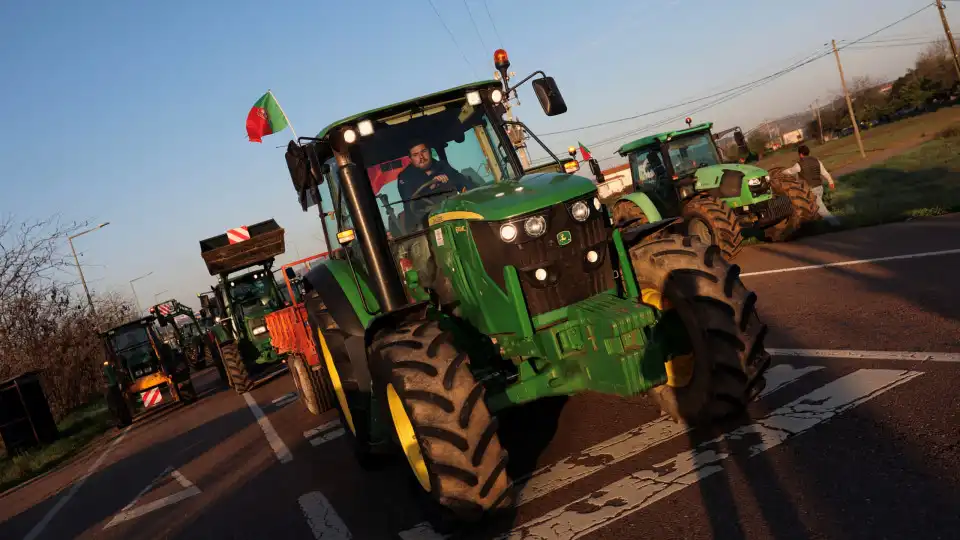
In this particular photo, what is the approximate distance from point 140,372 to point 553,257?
1617 centimetres

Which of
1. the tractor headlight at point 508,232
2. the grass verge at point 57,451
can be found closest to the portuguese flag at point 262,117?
the tractor headlight at point 508,232

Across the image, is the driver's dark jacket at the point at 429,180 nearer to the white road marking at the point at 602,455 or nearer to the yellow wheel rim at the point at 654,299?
the yellow wheel rim at the point at 654,299

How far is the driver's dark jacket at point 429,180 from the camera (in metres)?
5.66

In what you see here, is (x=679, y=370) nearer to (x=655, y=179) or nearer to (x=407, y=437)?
(x=407, y=437)

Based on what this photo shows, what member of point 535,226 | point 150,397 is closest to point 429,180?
point 535,226

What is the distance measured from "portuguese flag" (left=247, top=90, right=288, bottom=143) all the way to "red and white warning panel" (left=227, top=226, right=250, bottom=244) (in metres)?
7.50

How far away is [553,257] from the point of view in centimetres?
467

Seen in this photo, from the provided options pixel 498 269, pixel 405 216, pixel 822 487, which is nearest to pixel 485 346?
pixel 498 269

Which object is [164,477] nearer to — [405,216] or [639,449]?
[405,216]

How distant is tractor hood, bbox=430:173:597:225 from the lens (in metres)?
4.61

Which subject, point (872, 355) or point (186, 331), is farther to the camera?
point (186, 331)

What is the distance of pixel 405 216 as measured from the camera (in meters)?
5.67

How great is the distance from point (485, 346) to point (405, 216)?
128 cm

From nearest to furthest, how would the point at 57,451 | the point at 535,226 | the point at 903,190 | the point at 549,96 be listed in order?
the point at 535,226, the point at 549,96, the point at 57,451, the point at 903,190
